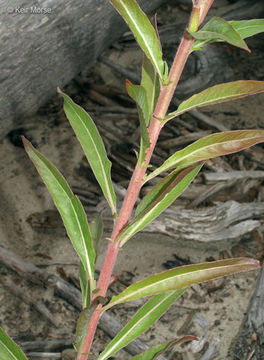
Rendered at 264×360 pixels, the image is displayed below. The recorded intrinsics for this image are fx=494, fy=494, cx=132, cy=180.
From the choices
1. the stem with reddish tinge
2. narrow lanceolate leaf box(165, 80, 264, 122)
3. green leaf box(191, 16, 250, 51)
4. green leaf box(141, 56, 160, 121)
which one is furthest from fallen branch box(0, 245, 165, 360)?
green leaf box(191, 16, 250, 51)

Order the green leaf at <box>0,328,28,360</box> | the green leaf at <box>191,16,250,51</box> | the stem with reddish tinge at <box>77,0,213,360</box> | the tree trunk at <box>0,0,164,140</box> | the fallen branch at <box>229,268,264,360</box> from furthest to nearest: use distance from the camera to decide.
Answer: the tree trunk at <box>0,0,164,140</box>
the fallen branch at <box>229,268,264,360</box>
the green leaf at <box>0,328,28,360</box>
the stem with reddish tinge at <box>77,0,213,360</box>
the green leaf at <box>191,16,250,51</box>

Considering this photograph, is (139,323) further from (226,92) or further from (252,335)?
(252,335)

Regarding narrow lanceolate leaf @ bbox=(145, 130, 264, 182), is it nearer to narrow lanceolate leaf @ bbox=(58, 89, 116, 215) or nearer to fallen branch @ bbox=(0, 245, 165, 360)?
narrow lanceolate leaf @ bbox=(58, 89, 116, 215)

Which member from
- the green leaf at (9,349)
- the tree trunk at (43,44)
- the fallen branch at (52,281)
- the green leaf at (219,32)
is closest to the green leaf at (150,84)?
the green leaf at (219,32)

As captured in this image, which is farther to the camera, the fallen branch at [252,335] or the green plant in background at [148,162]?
the fallen branch at [252,335]

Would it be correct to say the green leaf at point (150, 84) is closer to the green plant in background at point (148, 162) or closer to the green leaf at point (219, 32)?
the green plant in background at point (148, 162)

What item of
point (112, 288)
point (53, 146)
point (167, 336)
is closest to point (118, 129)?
point (53, 146)
